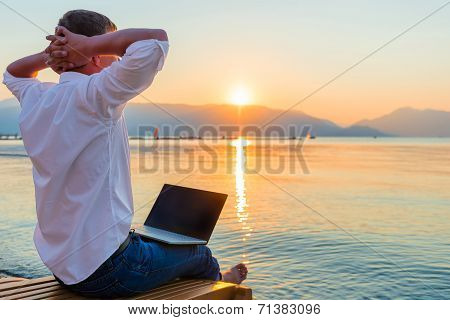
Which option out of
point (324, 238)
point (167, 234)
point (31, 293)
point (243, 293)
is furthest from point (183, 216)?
point (324, 238)

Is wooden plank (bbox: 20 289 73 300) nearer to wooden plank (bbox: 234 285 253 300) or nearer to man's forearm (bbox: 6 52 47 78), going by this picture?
wooden plank (bbox: 234 285 253 300)

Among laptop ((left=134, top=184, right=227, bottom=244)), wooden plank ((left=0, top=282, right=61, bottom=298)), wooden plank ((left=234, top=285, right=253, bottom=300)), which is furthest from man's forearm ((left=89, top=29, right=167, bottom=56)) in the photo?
wooden plank ((left=234, top=285, right=253, bottom=300))

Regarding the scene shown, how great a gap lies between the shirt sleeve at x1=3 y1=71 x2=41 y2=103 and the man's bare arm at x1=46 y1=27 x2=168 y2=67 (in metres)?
0.33

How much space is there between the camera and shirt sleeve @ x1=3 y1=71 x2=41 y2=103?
260 centimetres

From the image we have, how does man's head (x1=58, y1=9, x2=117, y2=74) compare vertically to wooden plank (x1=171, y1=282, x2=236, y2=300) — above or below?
above

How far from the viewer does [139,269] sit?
8.40ft

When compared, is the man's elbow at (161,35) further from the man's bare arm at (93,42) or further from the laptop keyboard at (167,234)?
the laptop keyboard at (167,234)

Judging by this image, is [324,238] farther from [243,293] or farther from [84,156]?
[84,156]

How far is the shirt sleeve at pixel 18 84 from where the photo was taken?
2.60m

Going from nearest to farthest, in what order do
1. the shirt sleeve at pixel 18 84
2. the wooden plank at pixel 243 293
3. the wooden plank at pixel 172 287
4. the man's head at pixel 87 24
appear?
the man's head at pixel 87 24
the shirt sleeve at pixel 18 84
the wooden plank at pixel 172 287
the wooden plank at pixel 243 293

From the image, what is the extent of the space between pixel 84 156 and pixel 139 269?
65 centimetres

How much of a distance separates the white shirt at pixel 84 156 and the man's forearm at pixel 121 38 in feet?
0.32

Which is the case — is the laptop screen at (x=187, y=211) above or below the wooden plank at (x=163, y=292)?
above

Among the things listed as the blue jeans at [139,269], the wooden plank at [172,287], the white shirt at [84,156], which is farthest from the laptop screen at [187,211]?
the white shirt at [84,156]
